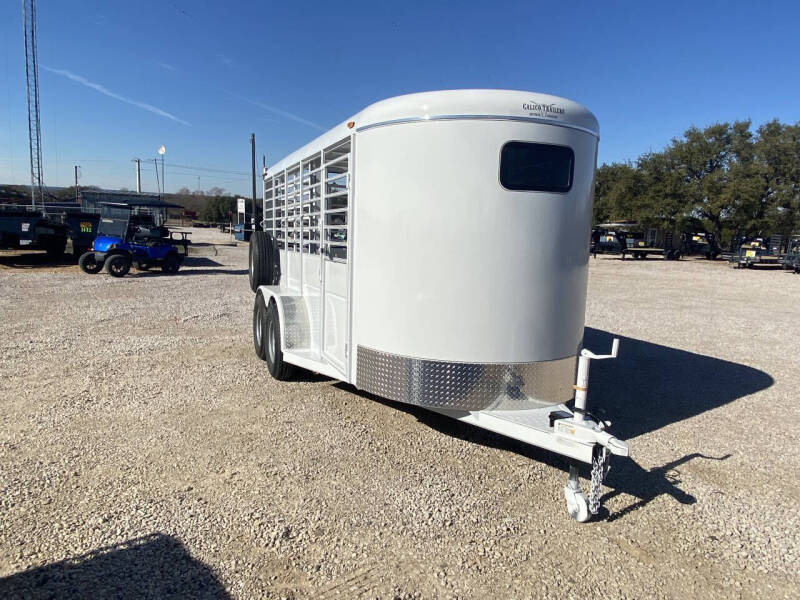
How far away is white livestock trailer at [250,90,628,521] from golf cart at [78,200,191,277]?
12960 mm

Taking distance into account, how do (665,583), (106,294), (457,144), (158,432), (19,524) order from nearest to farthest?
(665,583), (19,524), (457,144), (158,432), (106,294)

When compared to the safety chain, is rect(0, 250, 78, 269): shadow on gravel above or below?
above

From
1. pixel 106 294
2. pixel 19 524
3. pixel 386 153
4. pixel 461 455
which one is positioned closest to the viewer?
pixel 19 524

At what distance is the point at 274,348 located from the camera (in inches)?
217

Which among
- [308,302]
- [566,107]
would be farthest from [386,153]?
[308,302]

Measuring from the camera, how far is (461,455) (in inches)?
156

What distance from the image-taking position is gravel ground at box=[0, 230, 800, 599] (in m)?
2.61

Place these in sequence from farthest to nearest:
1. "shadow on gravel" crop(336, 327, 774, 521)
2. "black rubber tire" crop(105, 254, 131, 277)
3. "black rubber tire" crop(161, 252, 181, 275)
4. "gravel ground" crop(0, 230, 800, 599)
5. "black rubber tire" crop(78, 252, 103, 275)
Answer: "black rubber tire" crop(161, 252, 181, 275) < "black rubber tire" crop(78, 252, 103, 275) < "black rubber tire" crop(105, 254, 131, 277) < "shadow on gravel" crop(336, 327, 774, 521) < "gravel ground" crop(0, 230, 800, 599)

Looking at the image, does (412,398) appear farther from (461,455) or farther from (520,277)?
(520,277)

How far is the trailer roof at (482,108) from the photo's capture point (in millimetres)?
3336

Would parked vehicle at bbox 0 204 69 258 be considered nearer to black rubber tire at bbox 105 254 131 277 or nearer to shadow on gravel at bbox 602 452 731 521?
black rubber tire at bbox 105 254 131 277

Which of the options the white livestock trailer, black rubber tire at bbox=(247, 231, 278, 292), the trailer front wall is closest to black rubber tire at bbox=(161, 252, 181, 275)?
black rubber tire at bbox=(247, 231, 278, 292)

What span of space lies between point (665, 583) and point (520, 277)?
1.92 metres

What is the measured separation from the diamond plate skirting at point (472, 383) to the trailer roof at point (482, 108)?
1.66 m
